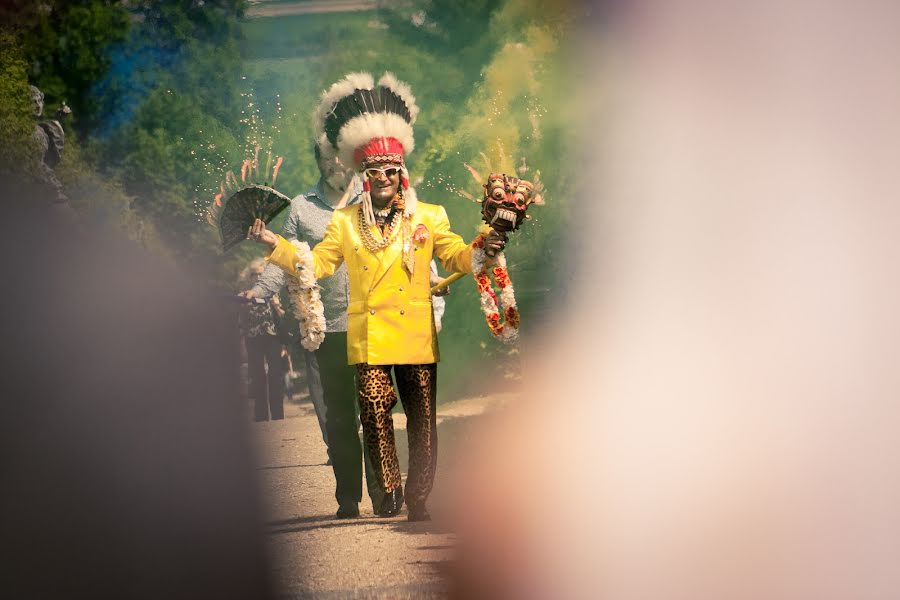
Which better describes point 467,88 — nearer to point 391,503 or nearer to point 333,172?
point 333,172

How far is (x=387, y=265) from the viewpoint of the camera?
20.7 feet

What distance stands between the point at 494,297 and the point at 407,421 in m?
0.65

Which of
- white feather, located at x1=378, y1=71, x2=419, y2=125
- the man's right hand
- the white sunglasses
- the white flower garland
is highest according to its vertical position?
white feather, located at x1=378, y1=71, x2=419, y2=125

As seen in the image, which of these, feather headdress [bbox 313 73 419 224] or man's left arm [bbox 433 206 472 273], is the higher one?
feather headdress [bbox 313 73 419 224]

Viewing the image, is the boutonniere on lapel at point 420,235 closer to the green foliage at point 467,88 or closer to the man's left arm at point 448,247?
the man's left arm at point 448,247

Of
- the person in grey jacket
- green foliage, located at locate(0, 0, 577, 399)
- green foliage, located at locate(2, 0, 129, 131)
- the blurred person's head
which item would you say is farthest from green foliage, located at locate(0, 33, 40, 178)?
the blurred person's head

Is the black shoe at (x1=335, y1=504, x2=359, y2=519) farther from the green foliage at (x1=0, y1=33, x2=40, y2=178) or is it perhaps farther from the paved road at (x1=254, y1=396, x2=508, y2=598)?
the green foliage at (x1=0, y1=33, x2=40, y2=178)

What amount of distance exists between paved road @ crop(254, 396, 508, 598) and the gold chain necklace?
1173 mm

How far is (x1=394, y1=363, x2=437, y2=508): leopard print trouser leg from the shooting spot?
250 inches

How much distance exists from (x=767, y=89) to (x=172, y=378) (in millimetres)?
3730

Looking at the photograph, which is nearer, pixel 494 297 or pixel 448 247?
pixel 494 297

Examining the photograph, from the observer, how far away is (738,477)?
7242 mm

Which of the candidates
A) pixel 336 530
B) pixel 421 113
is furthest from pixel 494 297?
pixel 421 113

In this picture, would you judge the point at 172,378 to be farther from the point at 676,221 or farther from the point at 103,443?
the point at 676,221
